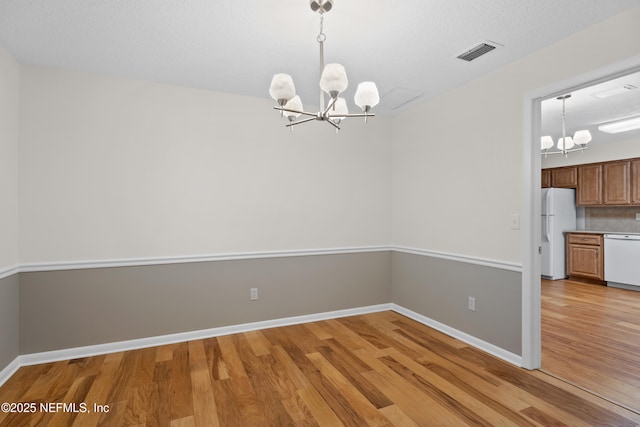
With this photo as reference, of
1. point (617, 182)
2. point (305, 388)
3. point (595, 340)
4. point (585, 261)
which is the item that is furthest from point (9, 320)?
point (617, 182)

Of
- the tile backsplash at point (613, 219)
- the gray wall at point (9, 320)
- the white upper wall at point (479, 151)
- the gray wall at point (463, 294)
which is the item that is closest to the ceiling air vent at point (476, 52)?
the white upper wall at point (479, 151)

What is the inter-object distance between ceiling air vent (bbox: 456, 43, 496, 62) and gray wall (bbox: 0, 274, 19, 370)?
12.9ft

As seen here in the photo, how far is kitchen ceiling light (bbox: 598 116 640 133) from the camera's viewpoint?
4.30 metres

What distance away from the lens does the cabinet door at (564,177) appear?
610 cm

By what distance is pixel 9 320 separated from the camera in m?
2.54

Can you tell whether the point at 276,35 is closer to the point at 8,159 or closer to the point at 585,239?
the point at 8,159

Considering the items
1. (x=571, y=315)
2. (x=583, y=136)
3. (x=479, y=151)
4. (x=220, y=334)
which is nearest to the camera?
(x=479, y=151)

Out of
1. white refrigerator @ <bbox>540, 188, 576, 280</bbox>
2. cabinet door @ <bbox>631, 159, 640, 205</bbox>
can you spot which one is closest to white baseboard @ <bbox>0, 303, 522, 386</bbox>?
white refrigerator @ <bbox>540, 188, 576, 280</bbox>

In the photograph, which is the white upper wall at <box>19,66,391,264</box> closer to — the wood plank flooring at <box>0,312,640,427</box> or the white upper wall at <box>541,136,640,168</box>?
the wood plank flooring at <box>0,312,640,427</box>

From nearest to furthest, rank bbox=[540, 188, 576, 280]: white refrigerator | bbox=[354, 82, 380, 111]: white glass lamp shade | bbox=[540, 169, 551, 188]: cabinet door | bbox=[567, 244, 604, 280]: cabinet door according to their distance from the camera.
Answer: bbox=[354, 82, 380, 111]: white glass lamp shade < bbox=[567, 244, 604, 280]: cabinet door < bbox=[540, 188, 576, 280]: white refrigerator < bbox=[540, 169, 551, 188]: cabinet door

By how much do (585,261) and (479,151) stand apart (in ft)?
14.3

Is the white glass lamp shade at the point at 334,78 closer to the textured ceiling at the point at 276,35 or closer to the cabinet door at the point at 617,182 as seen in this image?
the textured ceiling at the point at 276,35

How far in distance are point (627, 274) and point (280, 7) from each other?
6403mm

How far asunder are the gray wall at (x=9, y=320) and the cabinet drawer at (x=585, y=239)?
25.4ft
